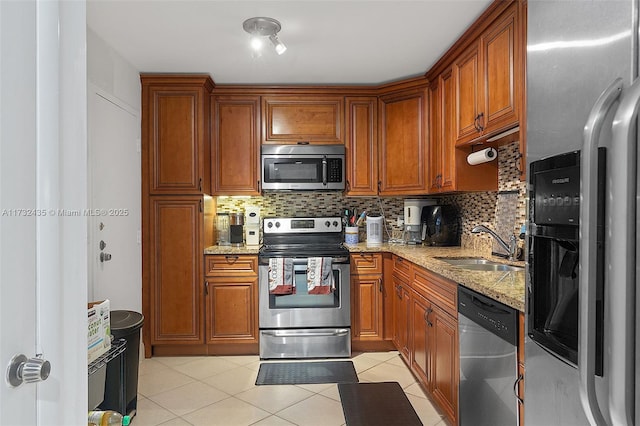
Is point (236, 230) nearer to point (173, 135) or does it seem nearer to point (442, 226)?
point (173, 135)

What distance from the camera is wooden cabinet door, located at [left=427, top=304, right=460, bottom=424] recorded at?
214 centimetres

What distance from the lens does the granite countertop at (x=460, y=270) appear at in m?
1.62

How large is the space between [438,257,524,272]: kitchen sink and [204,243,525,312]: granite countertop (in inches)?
1.5

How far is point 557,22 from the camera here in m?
1.00

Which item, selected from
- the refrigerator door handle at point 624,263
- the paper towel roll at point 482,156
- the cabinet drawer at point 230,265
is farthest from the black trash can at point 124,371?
the paper towel roll at point 482,156

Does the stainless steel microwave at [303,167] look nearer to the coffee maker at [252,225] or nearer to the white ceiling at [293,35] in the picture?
the coffee maker at [252,225]

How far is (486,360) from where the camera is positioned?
1.79 meters

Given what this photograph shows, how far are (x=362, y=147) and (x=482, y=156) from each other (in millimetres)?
1316

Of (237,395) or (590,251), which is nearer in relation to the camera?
(590,251)

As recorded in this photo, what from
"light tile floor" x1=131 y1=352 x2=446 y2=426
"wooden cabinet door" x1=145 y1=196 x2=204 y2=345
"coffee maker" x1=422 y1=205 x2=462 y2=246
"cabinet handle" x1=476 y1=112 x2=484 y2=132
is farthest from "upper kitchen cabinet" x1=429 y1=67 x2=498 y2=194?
"wooden cabinet door" x1=145 y1=196 x2=204 y2=345
